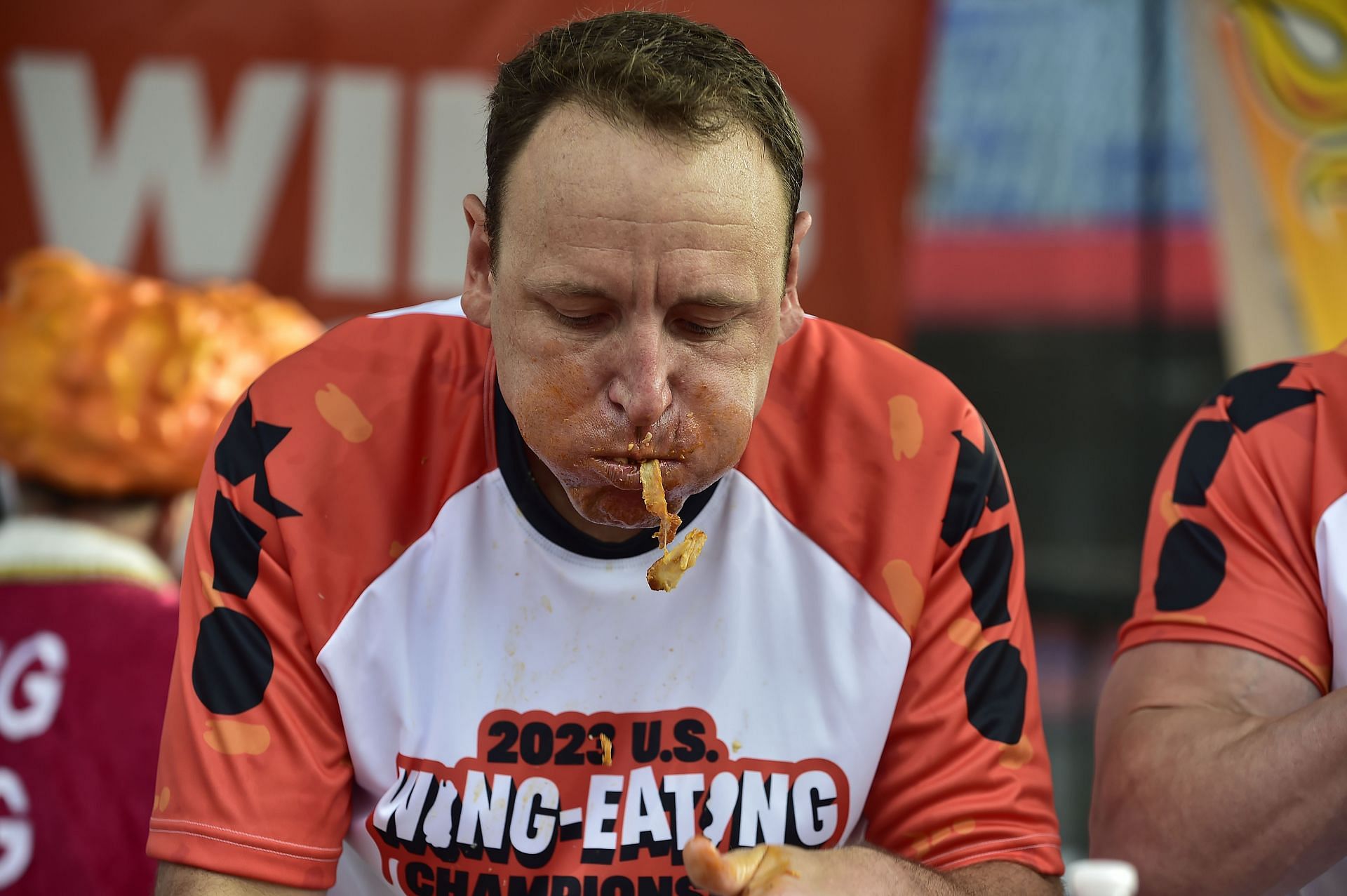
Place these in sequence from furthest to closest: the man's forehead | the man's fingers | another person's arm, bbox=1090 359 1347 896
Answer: another person's arm, bbox=1090 359 1347 896 → the man's forehead → the man's fingers

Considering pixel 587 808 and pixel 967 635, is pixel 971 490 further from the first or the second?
pixel 587 808

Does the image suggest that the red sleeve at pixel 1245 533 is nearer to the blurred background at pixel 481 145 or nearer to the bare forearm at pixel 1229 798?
the bare forearm at pixel 1229 798

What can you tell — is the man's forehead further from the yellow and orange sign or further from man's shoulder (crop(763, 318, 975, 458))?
the yellow and orange sign

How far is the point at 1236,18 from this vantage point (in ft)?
12.2

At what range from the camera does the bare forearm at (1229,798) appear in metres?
1.62

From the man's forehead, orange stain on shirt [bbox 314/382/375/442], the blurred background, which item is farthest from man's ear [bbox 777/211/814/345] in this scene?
the blurred background

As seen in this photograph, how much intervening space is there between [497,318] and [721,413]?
10.4 inches

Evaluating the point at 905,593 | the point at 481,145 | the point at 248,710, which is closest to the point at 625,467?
the point at 905,593

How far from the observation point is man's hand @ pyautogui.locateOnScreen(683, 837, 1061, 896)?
4.42ft

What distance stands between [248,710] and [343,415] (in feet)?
1.18

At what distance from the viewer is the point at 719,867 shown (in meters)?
1.33

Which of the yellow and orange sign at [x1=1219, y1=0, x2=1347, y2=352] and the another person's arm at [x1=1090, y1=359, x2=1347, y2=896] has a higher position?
the yellow and orange sign at [x1=1219, y1=0, x2=1347, y2=352]

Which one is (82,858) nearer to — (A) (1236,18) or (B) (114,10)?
(B) (114,10)

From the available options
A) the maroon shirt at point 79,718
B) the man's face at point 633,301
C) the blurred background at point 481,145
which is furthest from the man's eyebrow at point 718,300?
the blurred background at point 481,145
